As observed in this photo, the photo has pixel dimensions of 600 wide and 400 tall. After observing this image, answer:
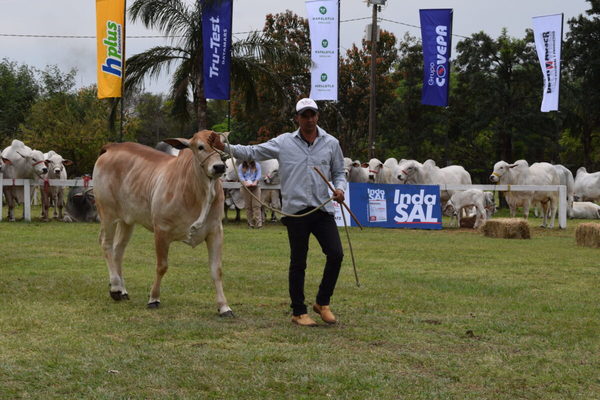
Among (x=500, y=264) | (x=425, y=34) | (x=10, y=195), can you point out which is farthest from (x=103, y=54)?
(x=500, y=264)

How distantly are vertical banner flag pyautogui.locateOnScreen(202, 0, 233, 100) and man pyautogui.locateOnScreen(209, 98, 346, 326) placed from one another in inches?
646

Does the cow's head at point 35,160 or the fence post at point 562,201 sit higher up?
the cow's head at point 35,160

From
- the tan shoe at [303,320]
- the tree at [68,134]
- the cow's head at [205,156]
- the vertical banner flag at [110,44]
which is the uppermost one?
the vertical banner flag at [110,44]

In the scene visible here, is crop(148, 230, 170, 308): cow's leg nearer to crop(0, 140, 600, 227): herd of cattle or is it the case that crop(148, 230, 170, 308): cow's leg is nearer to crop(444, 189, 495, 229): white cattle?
crop(0, 140, 600, 227): herd of cattle

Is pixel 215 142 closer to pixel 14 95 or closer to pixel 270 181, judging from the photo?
pixel 270 181

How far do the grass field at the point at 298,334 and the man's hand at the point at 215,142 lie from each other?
5.39 feet

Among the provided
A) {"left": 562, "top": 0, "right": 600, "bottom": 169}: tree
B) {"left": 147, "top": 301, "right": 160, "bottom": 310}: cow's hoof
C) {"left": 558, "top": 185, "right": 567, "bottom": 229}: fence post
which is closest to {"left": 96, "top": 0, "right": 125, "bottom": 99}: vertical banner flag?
{"left": 558, "top": 185, "right": 567, "bottom": 229}: fence post

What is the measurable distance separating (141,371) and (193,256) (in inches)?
326

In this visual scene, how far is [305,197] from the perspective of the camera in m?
7.59

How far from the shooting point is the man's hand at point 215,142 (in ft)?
25.8

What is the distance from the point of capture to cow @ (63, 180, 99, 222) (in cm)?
2378

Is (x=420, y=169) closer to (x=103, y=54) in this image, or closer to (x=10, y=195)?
(x=103, y=54)

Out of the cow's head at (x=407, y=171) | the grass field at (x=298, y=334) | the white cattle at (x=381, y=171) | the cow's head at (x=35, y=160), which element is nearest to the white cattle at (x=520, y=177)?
the cow's head at (x=407, y=171)

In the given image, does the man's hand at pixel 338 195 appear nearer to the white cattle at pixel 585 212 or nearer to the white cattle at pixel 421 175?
the white cattle at pixel 421 175
